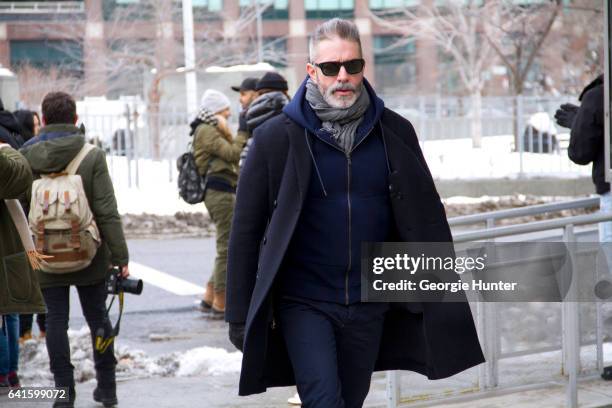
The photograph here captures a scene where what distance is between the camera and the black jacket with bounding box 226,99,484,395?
14.3ft

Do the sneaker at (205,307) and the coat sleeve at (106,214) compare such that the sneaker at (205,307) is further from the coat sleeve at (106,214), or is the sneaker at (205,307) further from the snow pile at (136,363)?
the coat sleeve at (106,214)

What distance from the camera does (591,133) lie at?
7.52m

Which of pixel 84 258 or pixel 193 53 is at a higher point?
pixel 193 53

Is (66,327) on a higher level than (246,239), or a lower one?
lower

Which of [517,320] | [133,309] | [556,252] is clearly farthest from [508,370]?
[133,309]

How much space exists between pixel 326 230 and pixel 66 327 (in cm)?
292

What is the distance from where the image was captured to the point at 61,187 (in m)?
6.83

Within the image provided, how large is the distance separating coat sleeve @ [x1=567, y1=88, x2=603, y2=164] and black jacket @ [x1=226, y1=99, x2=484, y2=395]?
10.5ft

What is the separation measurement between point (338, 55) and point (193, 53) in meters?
27.3

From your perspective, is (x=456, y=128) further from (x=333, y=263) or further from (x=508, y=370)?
(x=333, y=263)

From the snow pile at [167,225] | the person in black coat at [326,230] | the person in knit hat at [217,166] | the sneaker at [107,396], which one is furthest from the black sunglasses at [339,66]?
the snow pile at [167,225]

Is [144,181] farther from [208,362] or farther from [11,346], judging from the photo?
[11,346]

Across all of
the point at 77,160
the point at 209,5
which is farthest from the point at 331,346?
the point at 209,5

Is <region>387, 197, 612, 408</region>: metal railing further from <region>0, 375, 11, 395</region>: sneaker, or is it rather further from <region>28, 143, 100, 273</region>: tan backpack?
<region>0, 375, 11, 395</region>: sneaker
